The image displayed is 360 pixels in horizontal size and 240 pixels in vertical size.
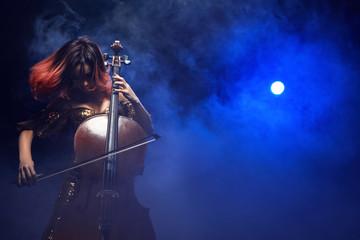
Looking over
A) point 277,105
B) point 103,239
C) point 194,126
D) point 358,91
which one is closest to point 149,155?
point 194,126

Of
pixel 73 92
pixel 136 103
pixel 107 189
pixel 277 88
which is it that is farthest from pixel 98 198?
pixel 277 88

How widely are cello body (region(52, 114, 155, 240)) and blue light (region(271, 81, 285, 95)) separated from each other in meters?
2.66

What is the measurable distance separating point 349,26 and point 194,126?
2.30 m

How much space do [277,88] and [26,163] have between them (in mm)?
3191

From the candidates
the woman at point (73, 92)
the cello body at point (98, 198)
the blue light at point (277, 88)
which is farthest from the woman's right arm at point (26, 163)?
the blue light at point (277, 88)

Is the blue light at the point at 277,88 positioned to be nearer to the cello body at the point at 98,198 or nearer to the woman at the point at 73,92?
the woman at the point at 73,92

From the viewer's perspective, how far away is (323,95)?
3.80 metres

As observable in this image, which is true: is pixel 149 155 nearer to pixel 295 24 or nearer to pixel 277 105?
pixel 277 105

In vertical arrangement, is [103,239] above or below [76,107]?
below

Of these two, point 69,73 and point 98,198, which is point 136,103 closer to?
point 69,73

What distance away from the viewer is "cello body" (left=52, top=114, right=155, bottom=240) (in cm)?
129

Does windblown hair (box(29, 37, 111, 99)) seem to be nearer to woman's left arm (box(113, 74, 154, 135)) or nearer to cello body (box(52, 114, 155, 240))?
woman's left arm (box(113, 74, 154, 135))

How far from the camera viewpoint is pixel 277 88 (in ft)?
12.5

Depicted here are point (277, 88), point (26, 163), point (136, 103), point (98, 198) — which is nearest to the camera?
point (98, 198)
